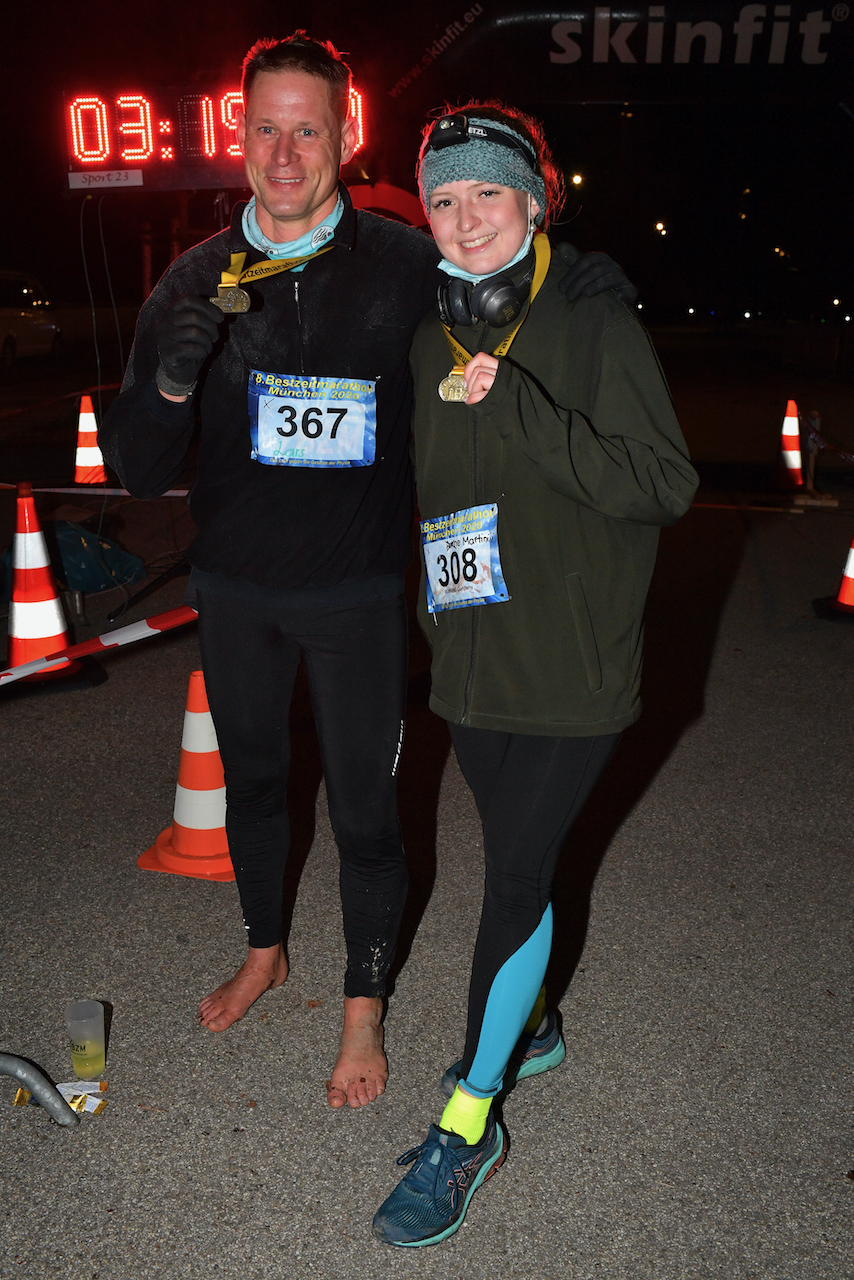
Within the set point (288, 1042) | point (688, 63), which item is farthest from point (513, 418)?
point (688, 63)

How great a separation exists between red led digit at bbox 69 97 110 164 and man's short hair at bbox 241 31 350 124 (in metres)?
9.52

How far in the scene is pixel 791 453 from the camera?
36.7ft

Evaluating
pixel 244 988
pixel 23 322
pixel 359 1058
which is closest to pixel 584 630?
pixel 359 1058

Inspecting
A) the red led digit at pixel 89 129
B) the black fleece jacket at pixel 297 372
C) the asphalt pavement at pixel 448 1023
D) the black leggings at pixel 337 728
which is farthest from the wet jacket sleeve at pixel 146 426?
the red led digit at pixel 89 129

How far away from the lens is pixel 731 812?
4371 millimetres

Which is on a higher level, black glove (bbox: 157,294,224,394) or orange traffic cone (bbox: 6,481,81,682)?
black glove (bbox: 157,294,224,394)

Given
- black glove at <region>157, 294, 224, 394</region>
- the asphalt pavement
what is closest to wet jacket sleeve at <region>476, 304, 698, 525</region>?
black glove at <region>157, 294, 224, 394</region>

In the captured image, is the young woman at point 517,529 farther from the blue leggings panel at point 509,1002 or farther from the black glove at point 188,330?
the black glove at point 188,330

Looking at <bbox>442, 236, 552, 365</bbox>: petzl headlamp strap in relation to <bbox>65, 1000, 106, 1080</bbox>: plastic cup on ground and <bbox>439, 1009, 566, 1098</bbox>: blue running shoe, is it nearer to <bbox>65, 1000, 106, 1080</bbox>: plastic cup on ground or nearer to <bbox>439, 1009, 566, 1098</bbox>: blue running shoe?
<bbox>439, 1009, 566, 1098</bbox>: blue running shoe

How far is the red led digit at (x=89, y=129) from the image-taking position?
10797mm

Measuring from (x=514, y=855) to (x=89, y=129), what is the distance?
10.9 m

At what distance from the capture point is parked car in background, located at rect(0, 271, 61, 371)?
23.2 metres

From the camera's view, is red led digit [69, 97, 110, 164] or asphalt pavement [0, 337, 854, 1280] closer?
asphalt pavement [0, 337, 854, 1280]

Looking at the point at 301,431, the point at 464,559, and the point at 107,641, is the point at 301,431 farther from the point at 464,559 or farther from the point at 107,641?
the point at 107,641
